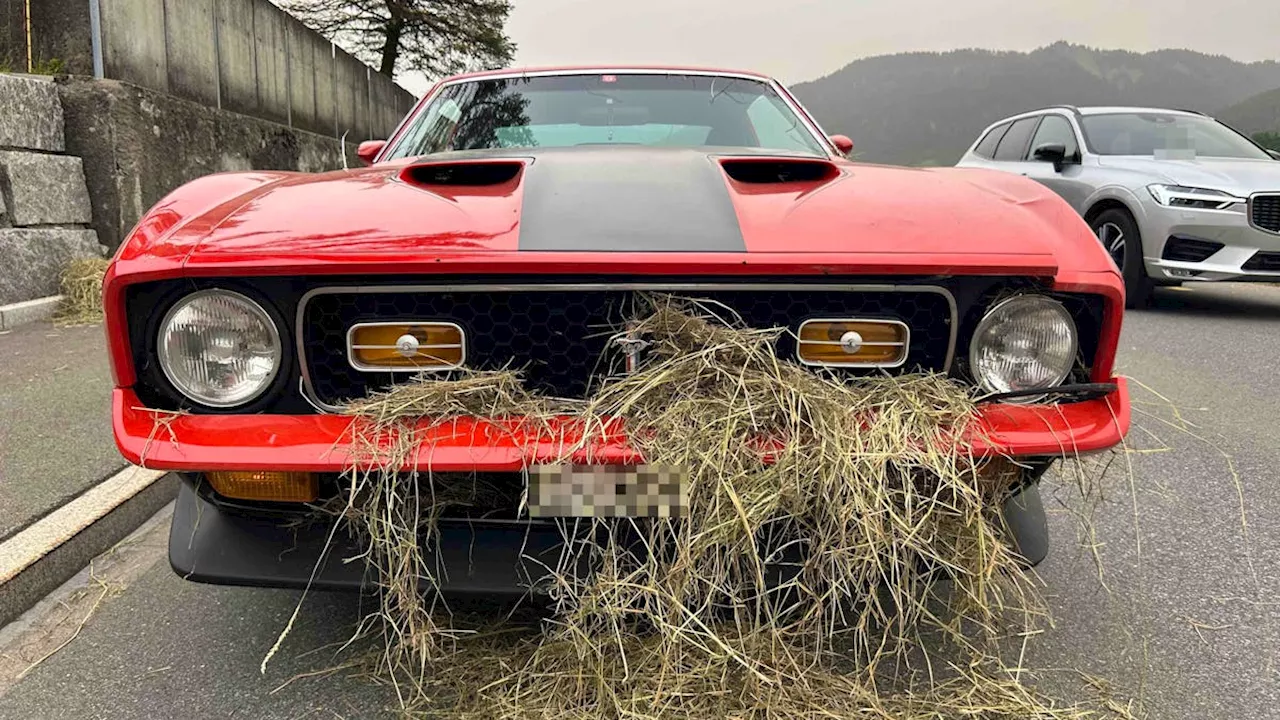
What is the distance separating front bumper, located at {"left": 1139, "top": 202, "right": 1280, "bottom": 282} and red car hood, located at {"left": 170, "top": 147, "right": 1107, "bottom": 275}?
4.84 meters

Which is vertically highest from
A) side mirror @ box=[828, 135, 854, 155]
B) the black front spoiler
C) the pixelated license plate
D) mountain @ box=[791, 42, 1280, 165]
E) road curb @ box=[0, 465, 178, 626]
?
mountain @ box=[791, 42, 1280, 165]

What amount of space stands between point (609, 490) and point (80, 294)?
507 cm

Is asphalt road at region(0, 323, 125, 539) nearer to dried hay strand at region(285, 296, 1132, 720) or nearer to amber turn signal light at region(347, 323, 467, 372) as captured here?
amber turn signal light at region(347, 323, 467, 372)

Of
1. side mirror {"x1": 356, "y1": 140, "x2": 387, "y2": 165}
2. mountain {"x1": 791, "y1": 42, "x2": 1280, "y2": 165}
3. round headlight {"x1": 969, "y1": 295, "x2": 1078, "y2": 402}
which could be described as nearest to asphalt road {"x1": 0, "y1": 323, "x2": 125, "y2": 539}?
side mirror {"x1": 356, "y1": 140, "x2": 387, "y2": 165}

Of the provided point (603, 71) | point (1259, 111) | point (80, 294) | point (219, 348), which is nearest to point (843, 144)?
point (603, 71)

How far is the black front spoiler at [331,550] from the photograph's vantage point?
1463 millimetres

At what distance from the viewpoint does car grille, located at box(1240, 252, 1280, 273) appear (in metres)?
5.56

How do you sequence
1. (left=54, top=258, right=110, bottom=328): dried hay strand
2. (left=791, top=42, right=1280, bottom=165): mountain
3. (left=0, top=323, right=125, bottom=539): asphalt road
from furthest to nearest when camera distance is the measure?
1. (left=791, top=42, right=1280, bottom=165): mountain
2. (left=54, top=258, right=110, bottom=328): dried hay strand
3. (left=0, top=323, right=125, bottom=539): asphalt road

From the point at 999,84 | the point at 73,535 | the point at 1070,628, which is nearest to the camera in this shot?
the point at 1070,628

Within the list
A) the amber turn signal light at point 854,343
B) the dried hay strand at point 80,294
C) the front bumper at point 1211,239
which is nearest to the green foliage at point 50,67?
the dried hay strand at point 80,294

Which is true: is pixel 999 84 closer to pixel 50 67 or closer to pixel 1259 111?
pixel 1259 111

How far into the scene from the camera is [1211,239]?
562 centimetres

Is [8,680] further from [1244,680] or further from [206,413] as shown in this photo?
[1244,680]

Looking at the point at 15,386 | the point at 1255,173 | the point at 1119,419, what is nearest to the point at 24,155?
the point at 15,386
